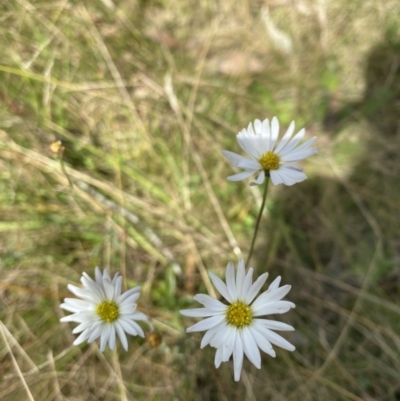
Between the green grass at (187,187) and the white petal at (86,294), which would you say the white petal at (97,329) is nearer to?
the white petal at (86,294)

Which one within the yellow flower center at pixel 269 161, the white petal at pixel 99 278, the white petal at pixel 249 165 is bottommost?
the white petal at pixel 99 278

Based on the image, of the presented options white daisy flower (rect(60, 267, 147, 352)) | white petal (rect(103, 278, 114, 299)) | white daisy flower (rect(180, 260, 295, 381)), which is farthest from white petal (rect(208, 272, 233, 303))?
white petal (rect(103, 278, 114, 299))

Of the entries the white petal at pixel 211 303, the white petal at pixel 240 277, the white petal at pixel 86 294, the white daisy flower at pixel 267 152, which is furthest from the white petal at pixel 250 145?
the white petal at pixel 86 294

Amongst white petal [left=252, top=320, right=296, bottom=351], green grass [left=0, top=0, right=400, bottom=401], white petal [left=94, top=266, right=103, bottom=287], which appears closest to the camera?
white petal [left=252, top=320, right=296, bottom=351]

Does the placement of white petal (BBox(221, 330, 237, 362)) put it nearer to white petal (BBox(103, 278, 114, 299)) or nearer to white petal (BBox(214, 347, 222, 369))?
white petal (BBox(214, 347, 222, 369))

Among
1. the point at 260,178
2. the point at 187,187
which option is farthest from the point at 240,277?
the point at 187,187

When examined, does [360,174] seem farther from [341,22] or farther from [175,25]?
[175,25]
